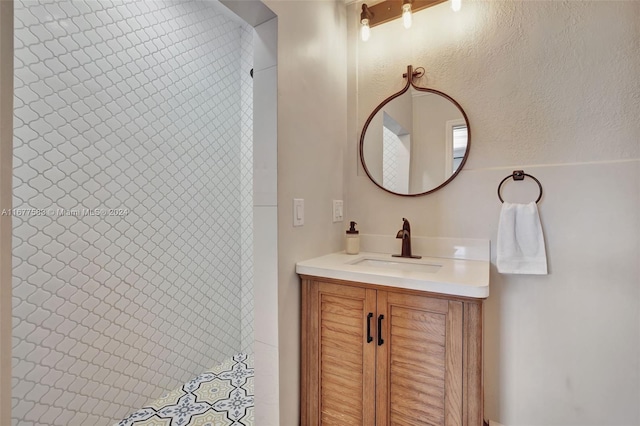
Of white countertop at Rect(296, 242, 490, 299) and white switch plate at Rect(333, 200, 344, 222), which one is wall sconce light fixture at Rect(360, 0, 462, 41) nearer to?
white switch plate at Rect(333, 200, 344, 222)

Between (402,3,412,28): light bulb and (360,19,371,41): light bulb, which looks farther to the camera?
(360,19,371,41): light bulb

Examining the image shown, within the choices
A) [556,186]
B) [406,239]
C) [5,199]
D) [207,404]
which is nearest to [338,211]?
[406,239]

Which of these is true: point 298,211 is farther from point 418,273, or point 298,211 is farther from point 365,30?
point 365,30

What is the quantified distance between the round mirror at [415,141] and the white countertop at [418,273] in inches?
16.8

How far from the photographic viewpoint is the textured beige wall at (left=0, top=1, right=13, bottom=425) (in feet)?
1.91

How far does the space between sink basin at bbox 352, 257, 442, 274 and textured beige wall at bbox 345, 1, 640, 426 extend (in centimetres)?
23

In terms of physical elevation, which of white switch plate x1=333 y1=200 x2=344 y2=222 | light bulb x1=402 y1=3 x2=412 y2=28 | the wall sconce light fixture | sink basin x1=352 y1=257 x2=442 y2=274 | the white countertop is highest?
the wall sconce light fixture

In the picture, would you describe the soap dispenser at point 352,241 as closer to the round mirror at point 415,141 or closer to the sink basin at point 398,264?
the sink basin at point 398,264

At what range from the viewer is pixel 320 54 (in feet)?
5.04

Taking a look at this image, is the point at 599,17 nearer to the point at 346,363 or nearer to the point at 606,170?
the point at 606,170

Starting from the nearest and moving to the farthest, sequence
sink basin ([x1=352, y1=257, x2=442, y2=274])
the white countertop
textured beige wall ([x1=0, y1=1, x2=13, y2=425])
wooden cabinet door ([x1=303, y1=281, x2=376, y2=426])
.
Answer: textured beige wall ([x1=0, y1=1, x2=13, y2=425]) → the white countertop → wooden cabinet door ([x1=303, y1=281, x2=376, y2=426]) → sink basin ([x1=352, y1=257, x2=442, y2=274])

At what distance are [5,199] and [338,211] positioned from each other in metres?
1.36

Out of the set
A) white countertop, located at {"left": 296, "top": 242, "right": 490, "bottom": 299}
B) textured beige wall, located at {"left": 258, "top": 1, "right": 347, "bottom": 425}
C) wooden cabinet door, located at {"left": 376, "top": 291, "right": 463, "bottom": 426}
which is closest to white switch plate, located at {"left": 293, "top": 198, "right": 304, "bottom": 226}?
textured beige wall, located at {"left": 258, "top": 1, "right": 347, "bottom": 425}

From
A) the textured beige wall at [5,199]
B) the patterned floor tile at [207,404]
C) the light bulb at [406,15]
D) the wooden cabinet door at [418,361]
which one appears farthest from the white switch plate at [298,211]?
the patterned floor tile at [207,404]
